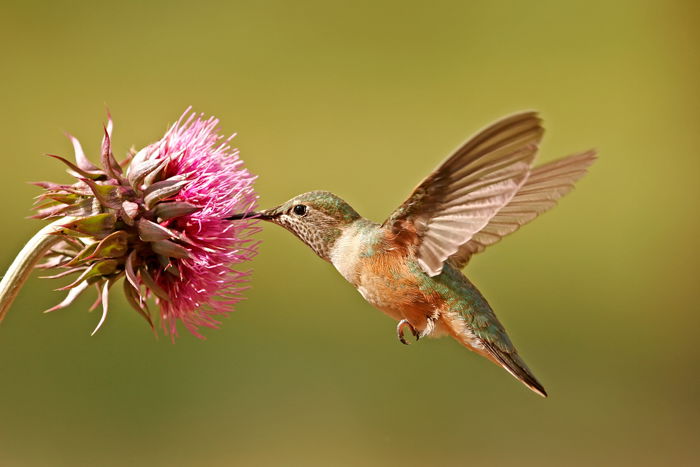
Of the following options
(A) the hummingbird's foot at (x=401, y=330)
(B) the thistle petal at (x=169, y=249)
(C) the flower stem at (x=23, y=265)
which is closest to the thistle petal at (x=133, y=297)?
(B) the thistle petal at (x=169, y=249)

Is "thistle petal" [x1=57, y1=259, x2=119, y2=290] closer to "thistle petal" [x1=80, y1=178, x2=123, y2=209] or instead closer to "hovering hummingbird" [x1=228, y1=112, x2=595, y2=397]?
"thistle petal" [x1=80, y1=178, x2=123, y2=209]

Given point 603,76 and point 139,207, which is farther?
point 603,76

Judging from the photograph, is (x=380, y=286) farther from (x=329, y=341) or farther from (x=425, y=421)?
(x=329, y=341)

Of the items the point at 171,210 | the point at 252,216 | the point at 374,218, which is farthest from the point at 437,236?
the point at 374,218

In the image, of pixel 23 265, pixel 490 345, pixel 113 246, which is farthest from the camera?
pixel 490 345

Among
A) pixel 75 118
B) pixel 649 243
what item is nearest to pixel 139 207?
pixel 75 118

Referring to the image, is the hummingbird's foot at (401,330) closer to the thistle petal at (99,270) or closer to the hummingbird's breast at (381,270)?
the hummingbird's breast at (381,270)

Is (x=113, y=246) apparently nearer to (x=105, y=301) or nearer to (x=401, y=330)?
(x=105, y=301)
